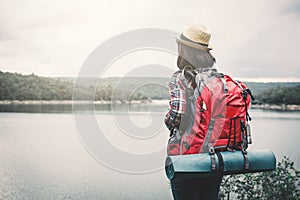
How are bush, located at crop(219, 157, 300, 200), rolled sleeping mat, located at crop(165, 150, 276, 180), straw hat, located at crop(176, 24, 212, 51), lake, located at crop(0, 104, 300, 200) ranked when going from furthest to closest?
bush, located at crop(219, 157, 300, 200) → lake, located at crop(0, 104, 300, 200) → straw hat, located at crop(176, 24, 212, 51) → rolled sleeping mat, located at crop(165, 150, 276, 180)

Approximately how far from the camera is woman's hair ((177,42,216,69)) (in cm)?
144

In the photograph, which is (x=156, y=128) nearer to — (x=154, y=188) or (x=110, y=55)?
(x=110, y=55)

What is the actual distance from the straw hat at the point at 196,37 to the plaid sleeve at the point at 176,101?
14 centimetres

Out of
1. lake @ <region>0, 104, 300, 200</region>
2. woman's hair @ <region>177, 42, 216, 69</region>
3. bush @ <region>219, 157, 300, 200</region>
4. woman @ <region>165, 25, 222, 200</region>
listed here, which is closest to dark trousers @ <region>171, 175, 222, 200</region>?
woman @ <region>165, 25, 222, 200</region>

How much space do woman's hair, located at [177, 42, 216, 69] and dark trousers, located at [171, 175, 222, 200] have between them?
44 cm

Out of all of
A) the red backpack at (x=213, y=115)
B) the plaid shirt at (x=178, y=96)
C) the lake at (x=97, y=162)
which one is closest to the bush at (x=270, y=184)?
→ the lake at (x=97, y=162)

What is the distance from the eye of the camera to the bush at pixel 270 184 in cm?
322

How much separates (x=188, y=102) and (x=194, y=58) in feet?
0.60

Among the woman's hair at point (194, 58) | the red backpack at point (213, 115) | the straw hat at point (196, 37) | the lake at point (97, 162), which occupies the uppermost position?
the straw hat at point (196, 37)

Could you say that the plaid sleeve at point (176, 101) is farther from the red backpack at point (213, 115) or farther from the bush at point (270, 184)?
the bush at point (270, 184)

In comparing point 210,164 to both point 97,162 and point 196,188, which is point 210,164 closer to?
point 196,188

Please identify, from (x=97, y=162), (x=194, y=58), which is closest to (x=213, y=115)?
(x=194, y=58)

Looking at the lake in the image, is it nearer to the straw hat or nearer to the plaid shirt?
the plaid shirt

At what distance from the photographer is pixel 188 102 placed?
1.38 m
